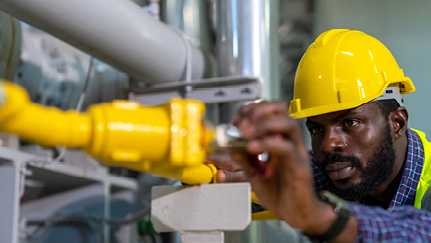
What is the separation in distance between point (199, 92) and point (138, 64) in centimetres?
22

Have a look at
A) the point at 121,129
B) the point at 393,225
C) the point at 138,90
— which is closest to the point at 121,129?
the point at 121,129

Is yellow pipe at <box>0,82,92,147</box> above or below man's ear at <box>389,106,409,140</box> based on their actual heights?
below

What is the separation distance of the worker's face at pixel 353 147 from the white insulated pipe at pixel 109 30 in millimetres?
224

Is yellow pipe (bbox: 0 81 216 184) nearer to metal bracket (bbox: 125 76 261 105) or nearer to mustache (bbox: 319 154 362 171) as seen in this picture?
metal bracket (bbox: 125 76 261 105)

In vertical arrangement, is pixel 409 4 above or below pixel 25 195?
above

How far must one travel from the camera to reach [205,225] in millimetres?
427

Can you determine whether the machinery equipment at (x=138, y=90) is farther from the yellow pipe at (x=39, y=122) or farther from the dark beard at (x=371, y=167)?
the dark beard at (x=371, y=167)

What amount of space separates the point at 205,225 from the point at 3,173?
2.22 ft

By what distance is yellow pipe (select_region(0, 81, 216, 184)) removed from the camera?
0.68ft

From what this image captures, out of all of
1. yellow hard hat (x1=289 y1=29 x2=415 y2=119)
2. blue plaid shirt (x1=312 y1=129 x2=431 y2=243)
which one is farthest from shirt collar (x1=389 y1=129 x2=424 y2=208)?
blue plaid shirt (x1=312 y1=129 x2=431 y2=243)

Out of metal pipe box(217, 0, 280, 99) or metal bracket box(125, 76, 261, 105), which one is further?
metal pipe box(217, 0, 280, 99)

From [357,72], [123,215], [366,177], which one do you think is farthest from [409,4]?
[123,215]

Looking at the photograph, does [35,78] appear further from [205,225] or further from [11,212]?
[11,212]

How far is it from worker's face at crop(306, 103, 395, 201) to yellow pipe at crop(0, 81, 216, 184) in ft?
1.39
